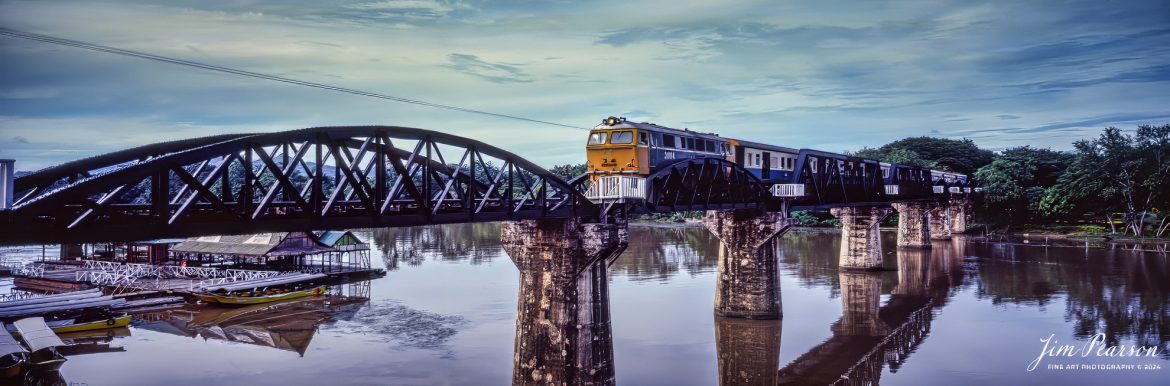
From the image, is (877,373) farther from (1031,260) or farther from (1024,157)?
(1024,157)

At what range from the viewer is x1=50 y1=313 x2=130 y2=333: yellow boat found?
1719 inches

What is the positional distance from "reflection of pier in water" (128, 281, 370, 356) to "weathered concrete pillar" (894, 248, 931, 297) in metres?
44.4

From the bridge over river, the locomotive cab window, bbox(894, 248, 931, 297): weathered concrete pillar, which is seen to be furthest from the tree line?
the locomotive cab window

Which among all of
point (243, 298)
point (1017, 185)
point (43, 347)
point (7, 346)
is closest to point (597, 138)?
point (43, 347)

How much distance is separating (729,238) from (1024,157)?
96100mm

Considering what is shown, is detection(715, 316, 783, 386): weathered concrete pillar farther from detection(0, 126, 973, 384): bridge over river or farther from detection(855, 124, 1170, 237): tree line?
detection(855, 124, 1170, 237): tree line

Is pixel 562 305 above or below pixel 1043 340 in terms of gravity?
above

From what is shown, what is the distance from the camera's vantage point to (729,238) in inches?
1831

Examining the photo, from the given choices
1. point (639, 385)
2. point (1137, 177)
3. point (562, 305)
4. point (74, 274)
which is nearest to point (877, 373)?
point (639, 385)

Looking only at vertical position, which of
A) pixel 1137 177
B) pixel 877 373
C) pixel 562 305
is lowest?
pixel 877 373

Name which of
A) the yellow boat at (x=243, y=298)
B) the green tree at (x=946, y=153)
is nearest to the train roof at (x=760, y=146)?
the yellow boat at (x=243, y=298)

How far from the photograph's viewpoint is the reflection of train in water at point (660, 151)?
3706cm

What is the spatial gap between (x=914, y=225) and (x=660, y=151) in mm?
64175

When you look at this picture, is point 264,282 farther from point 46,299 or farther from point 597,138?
point 597,138
